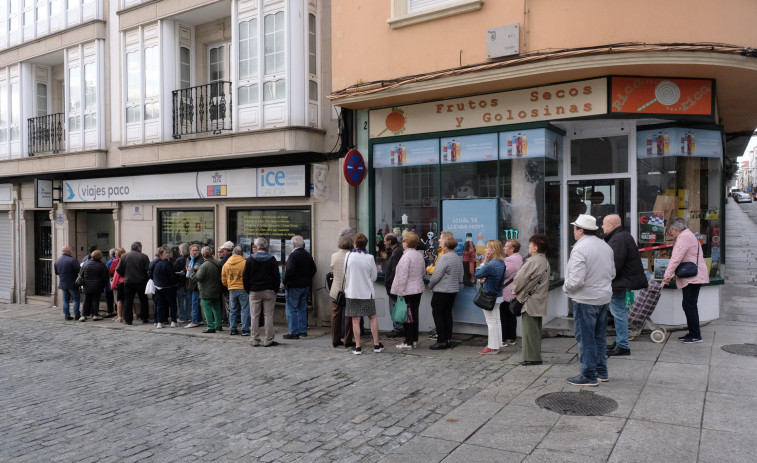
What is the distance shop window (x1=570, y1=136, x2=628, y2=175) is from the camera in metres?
9.40

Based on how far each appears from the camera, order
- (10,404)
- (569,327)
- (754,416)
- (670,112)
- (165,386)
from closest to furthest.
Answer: (754,416), (10,404), (165,386), (670,112), (569,327)

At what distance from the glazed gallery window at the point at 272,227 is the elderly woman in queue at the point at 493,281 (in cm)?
452

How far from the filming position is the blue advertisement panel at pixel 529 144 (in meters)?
9.02

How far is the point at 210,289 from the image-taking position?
11.0 m

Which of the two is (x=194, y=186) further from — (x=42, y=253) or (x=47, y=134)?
(x=42, y=253)

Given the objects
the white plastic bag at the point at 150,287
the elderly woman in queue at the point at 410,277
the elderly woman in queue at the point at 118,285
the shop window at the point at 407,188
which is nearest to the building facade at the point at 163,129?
the shop window at the point at 407,188

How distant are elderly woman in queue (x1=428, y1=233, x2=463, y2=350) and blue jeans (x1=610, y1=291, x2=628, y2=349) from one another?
7.32 feet

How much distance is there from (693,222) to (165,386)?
27.5 ft

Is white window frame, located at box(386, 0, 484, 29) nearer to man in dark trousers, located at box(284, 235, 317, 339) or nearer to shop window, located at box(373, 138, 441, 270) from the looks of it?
shop window, located at box(373, 138, 441, 270)

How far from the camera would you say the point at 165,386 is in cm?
728

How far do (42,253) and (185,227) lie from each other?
7329 mm

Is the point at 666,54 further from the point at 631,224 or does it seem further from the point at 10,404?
Result: the point at 10,404

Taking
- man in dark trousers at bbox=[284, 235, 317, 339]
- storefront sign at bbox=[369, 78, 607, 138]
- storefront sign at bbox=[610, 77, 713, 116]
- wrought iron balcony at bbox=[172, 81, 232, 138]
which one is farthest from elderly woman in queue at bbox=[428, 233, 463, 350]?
wrought iron balcony at bbox=[172, 81, 232, 138]

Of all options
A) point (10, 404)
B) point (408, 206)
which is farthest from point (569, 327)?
point (10, 404)
